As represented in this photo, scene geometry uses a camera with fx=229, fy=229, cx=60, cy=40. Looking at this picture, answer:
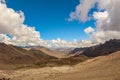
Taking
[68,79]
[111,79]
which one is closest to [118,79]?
[111,79]

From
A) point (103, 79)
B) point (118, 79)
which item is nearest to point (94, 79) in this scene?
point (103, 79)

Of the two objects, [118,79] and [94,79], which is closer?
[118,79]

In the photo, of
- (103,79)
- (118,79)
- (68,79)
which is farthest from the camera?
Result: (68,79)

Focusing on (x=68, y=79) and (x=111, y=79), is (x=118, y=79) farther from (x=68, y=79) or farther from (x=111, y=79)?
(x=68, y=79)

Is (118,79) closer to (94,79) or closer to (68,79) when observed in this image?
(94,79)

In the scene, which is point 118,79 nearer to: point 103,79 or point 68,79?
point 103,79

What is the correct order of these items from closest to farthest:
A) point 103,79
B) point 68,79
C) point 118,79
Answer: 1. point 118,79
2. point 103,79
3. point 68,79

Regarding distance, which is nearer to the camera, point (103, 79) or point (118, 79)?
point (118, 79)
